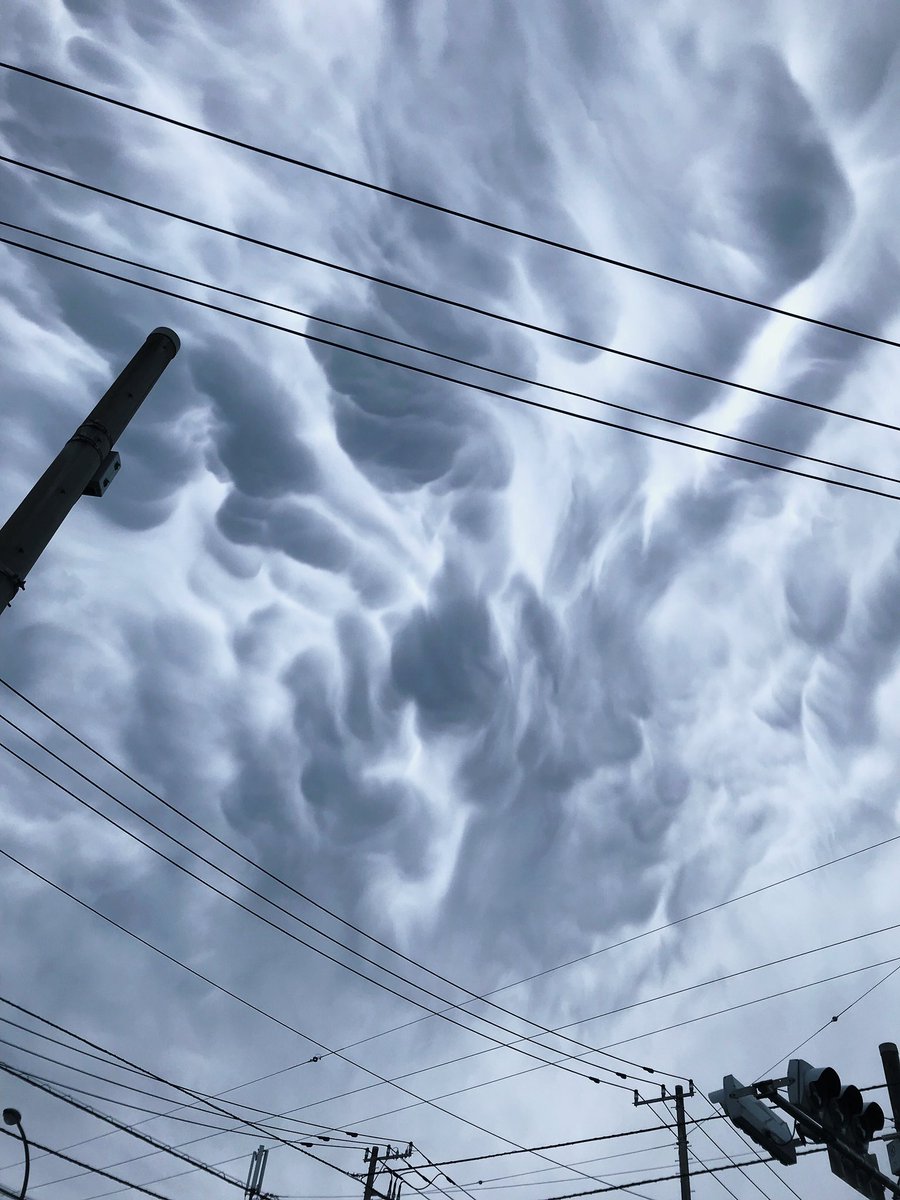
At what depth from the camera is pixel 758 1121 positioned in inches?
375

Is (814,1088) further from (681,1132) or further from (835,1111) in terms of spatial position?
(681,1132)

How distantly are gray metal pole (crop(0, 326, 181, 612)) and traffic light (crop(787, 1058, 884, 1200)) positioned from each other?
905 centimetres

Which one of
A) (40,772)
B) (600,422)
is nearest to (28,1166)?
(40,772)

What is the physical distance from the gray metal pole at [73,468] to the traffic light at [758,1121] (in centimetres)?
862

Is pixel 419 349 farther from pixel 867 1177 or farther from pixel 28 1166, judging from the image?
pixel 28 1166

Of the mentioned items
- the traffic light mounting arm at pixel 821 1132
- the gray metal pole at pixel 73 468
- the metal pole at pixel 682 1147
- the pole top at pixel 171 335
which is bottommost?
the traffic light mounting arm at pixel 821 1132

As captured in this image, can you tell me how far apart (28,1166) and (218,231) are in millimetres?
26772

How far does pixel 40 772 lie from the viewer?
649 inches

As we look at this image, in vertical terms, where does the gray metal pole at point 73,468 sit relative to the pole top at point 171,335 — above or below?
below

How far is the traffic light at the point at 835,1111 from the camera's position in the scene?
31.4 ft

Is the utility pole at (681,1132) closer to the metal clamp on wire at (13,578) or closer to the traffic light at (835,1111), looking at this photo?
the traffic light at (835,1111)

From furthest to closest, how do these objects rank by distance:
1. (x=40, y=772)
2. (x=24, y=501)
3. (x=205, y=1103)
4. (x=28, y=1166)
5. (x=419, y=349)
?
(x=28, y=1166)
(x=205, y=1103)
(x=40, y=772)
(x=419, y=349)
(x=24, y=501)

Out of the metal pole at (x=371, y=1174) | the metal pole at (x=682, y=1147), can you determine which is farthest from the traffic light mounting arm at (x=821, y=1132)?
the metal pole at (x=371, y=1174)

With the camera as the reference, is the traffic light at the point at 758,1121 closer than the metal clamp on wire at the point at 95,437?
No
